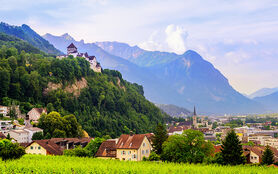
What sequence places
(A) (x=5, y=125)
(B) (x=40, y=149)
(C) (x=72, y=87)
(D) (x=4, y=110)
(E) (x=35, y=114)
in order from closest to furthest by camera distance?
(B) (x=40, y=149)
(A) (x=5, y=125)
(D) (x=4, y=110)
(E) (x=35, y=114)
(C) (x=72, y=87)

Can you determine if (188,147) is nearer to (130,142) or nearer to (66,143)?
(130,142)

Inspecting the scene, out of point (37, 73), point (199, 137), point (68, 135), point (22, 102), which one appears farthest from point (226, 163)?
point (37, 73)

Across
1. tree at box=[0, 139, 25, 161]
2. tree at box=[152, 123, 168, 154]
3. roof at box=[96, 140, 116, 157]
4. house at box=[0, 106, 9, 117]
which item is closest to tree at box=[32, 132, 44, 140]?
house at box=[0, 106, 9, 117]

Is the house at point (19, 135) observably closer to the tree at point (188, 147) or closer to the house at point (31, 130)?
the house at point (31, 130)

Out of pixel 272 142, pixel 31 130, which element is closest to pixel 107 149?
pixel 31 130

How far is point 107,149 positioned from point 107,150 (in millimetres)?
300

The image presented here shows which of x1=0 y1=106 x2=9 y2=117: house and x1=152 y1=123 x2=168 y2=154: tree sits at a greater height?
x1=0 y1=106 x2=9 y2=117: house

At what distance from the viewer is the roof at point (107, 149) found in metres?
72.8

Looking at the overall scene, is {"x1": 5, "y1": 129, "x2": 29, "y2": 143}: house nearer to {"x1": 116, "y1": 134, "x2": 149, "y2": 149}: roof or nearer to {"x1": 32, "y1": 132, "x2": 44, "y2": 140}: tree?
{"x1": 32, "y1": 132, "x2": 44, "y2": 140}: tree

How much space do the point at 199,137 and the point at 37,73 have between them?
333ft

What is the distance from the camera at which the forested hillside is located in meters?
136

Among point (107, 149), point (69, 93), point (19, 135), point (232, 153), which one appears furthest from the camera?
point (69, 93)

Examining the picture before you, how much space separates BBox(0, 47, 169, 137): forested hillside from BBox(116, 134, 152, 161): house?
6557cm

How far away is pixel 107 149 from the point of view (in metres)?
73.9
